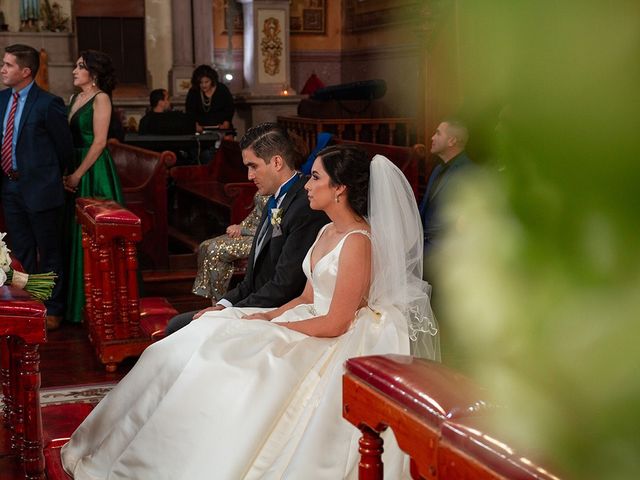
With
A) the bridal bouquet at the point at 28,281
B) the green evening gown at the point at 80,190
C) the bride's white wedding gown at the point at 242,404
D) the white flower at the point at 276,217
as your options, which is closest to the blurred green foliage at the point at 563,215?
the bride's white wedding gown at the point at 242,404

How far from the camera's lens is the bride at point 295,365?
2.84 metres

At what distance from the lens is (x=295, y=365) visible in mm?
2971

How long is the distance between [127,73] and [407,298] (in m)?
10.5

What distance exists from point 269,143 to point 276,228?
36 cm

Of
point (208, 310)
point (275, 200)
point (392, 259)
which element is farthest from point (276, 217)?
point (392, 259)

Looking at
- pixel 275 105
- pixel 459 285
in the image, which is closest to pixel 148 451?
pixel 459 285

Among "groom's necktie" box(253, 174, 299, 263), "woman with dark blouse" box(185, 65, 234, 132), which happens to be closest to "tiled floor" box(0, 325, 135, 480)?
"groom's necktie" box(253, 174, 299, 263)

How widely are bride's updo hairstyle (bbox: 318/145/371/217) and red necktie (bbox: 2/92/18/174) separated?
259 centimetres

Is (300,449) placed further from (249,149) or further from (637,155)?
(637,155)

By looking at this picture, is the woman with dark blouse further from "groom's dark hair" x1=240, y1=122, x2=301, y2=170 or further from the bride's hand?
the bride's hand

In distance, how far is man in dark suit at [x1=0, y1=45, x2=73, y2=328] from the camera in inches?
200

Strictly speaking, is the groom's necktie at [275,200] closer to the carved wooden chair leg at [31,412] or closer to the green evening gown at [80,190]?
the carved wooden chair leg at [31,412]

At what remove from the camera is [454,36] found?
1.25 ft

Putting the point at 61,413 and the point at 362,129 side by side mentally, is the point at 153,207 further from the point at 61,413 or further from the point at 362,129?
the point at 362,129
